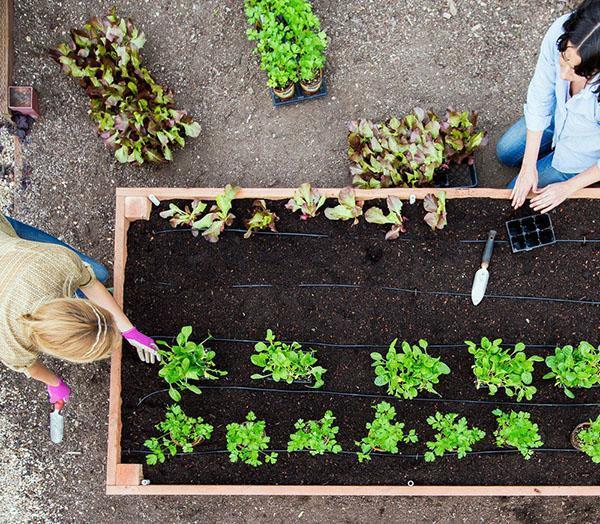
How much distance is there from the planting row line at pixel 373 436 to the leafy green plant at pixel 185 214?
79cm

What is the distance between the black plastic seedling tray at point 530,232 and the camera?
2.29 metres

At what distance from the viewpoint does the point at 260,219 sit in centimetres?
228

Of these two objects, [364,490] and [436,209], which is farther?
[364,490]

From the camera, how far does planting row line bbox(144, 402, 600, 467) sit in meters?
2.25

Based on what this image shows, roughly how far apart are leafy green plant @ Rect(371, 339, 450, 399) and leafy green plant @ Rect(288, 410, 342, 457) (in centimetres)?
28

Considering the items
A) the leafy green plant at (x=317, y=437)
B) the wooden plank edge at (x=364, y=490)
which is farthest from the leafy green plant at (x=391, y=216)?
the wooden plank edge at (x=364, y=490)

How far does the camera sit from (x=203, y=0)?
2906 mm

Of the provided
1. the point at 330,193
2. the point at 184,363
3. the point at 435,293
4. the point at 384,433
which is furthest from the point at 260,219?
the point at 384,433

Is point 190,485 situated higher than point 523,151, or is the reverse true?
point 523,151

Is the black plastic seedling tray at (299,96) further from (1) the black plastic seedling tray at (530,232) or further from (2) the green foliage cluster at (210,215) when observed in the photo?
(1) the black plastic seedling tray at (530,232)

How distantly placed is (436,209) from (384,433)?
96 cm

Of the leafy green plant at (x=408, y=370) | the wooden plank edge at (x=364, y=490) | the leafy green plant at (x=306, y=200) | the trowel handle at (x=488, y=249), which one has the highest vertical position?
the leafy green plant at (x=306, y=200)

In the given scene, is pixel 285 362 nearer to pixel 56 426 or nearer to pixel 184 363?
pixel 184 363

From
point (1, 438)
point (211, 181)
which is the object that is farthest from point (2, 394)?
point (211, 181)
